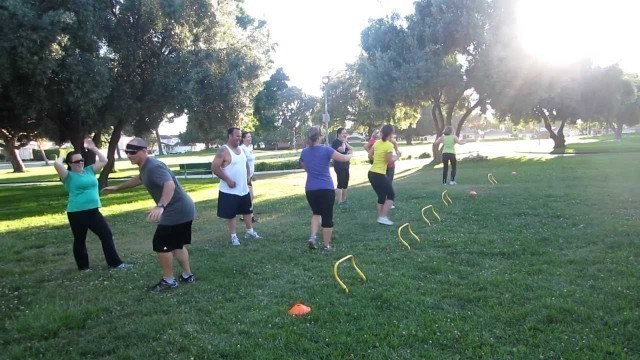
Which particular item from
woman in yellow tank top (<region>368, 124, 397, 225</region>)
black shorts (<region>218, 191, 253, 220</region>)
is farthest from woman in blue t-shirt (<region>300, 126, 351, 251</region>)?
woman in yellow tank top (<region>368, 124, 397, 225</region>)

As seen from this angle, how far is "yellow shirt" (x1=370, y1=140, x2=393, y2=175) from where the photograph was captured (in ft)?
28.6

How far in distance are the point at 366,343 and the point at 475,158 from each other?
85.8 feet

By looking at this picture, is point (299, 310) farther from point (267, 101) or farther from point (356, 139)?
point (356, 139)

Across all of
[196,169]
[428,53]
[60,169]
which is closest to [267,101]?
[196,169]

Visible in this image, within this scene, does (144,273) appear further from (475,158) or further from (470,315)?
(475,158)

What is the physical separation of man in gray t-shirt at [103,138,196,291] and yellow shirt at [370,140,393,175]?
4.18 m

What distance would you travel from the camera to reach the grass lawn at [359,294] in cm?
394

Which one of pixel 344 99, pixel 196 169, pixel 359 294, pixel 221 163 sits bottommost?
pixel 359 294

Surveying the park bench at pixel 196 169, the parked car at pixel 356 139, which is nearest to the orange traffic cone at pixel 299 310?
the park bench at pixel 196 169

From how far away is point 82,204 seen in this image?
21.4 feet

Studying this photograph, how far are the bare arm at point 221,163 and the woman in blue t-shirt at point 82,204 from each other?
60.9 inches

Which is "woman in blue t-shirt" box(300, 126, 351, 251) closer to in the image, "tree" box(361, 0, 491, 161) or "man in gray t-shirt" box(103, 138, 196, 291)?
"man in gray t-shirt" box(103, 138, 196, 291)

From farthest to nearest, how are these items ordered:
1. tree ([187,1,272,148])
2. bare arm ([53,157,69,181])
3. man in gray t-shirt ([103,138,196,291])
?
tree ([187,1,272,148])
bare arm ([53,157,69,181])
man in gray t-shirt ([103,138,196,291])

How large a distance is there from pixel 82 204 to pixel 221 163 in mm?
2002
